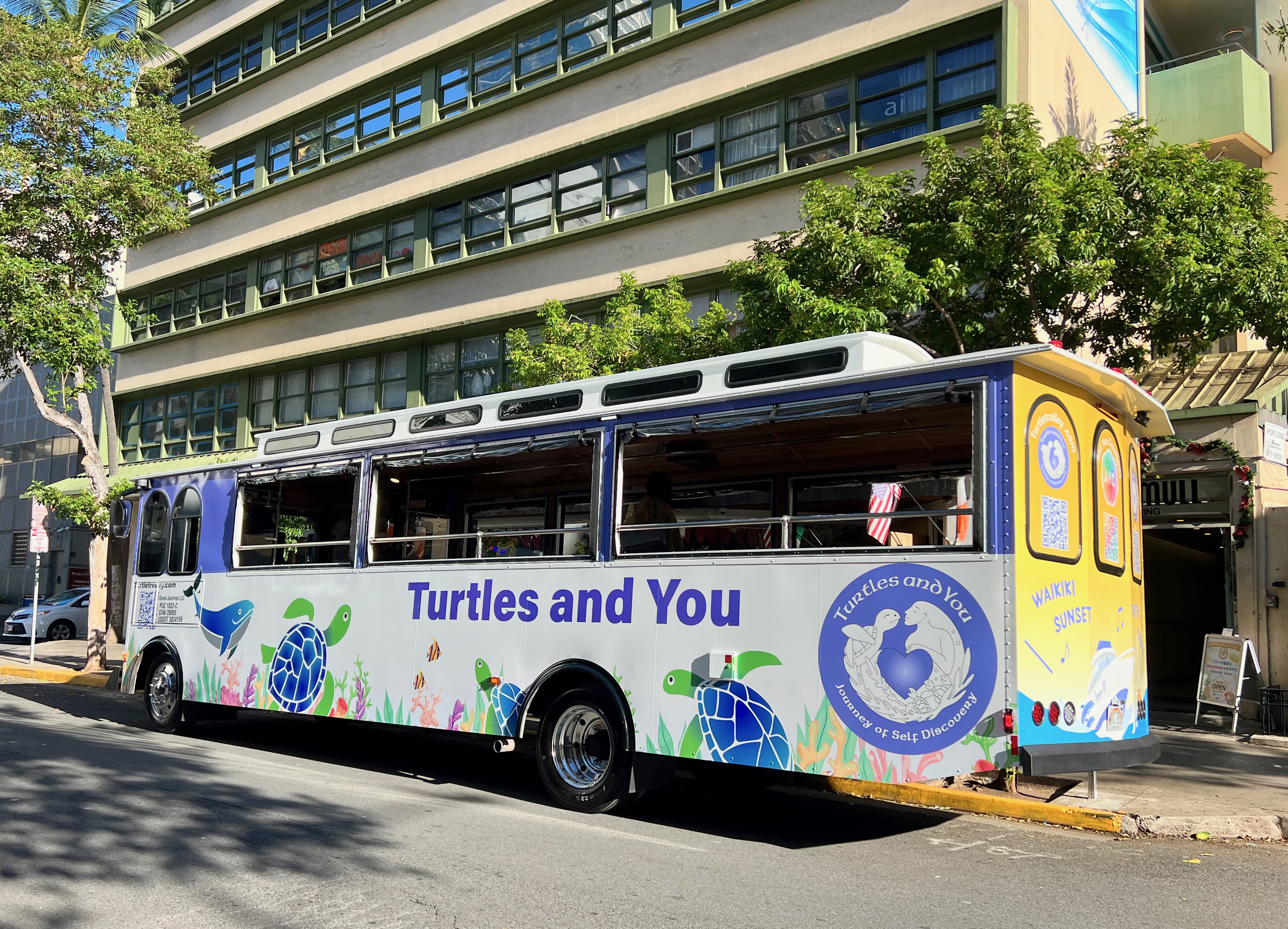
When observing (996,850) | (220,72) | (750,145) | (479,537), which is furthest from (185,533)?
(220,72)

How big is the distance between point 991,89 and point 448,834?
13.9 meters

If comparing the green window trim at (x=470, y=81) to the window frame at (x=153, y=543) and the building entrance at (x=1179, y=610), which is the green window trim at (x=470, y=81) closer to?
the building entrance at (x=1179, y=610)

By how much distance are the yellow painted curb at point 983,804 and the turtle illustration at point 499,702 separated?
2.64m

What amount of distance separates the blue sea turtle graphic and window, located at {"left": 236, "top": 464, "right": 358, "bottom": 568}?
1.54 feet

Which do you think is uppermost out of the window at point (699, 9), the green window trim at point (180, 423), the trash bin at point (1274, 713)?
the window at point (699, 9)

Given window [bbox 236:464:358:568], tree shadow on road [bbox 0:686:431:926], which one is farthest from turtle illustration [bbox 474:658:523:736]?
window [bbox 236:464:358:568]

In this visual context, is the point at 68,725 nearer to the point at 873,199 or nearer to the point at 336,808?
the point at 336,808

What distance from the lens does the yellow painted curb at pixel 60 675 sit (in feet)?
60.3

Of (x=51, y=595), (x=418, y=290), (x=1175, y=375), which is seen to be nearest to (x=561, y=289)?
(x=418, y=290)

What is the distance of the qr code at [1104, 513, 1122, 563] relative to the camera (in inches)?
298

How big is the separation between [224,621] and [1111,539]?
8921 millimetres

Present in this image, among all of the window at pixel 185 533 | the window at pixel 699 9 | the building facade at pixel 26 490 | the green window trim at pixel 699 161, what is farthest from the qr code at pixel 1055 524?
the building facade at pixel 26 490

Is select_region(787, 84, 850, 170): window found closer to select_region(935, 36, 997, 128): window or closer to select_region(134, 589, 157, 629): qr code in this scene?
select_region(935, 36, 997, 128): window

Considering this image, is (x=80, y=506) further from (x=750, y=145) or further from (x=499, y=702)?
(x=499, y=702)
